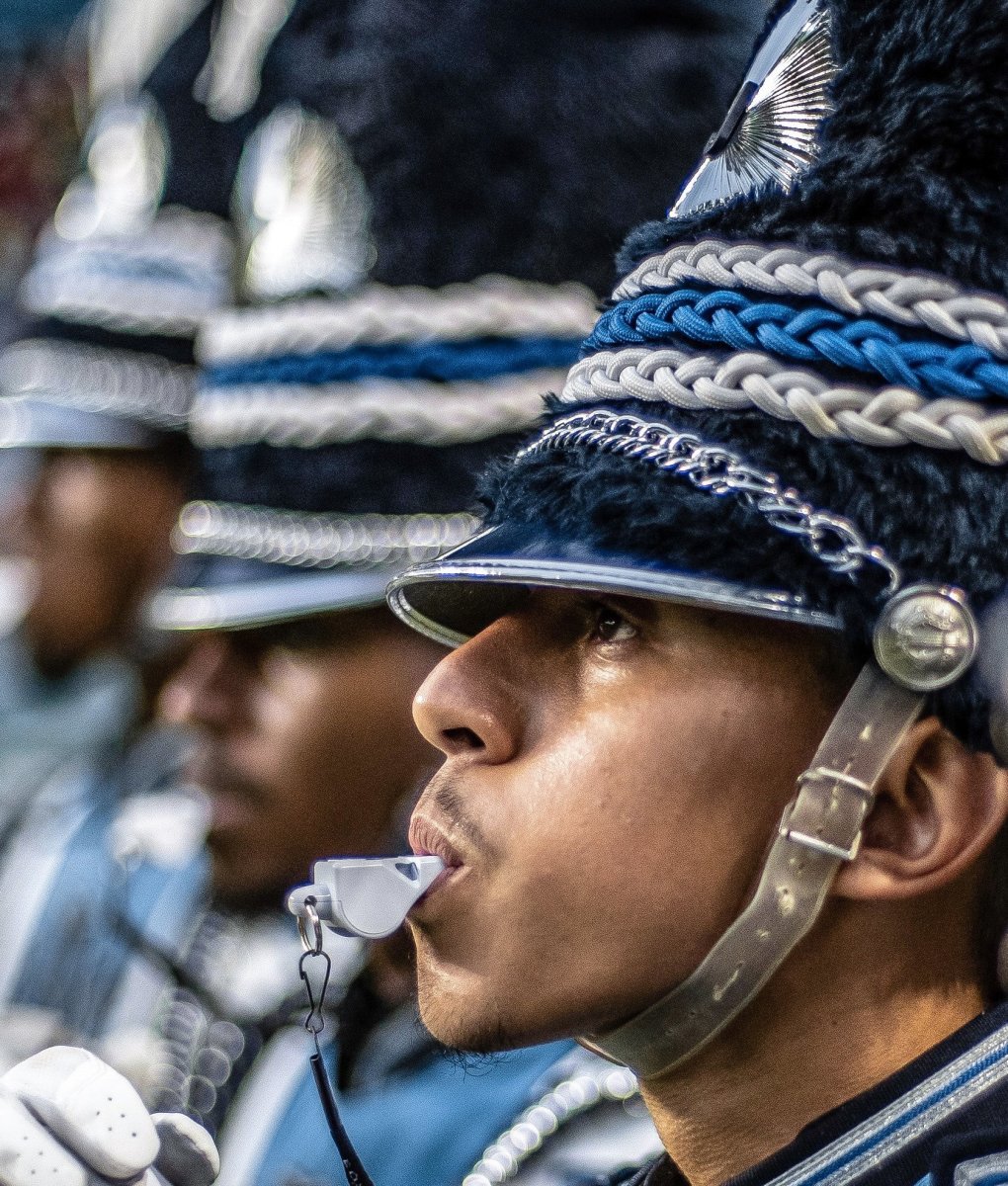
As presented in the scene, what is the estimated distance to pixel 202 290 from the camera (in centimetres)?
400

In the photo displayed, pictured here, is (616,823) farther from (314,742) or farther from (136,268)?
(136,268)

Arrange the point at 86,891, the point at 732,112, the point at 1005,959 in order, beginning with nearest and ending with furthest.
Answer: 1. the point at 1005,959
2. the point at 732,112
3. the point at 86,891

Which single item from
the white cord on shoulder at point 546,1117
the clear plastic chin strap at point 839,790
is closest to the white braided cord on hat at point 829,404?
the clear plastic chin strap at point 839,790

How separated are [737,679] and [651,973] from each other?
24cm

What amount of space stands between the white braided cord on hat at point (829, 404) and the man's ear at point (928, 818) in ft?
0.74

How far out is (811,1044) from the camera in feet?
4.71

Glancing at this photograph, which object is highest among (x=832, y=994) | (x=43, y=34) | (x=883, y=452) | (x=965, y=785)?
(x=43, y=34)

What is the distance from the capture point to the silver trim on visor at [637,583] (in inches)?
52.7

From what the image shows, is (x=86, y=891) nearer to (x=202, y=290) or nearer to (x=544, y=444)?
(x=202, y=290)

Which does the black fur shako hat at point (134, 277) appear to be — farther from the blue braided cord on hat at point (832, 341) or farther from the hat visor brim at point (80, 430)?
the blue braided cord on hat at point (832, 341)

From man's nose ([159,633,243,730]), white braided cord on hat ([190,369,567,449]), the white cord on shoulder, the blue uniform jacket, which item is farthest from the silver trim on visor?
man's nose ([159,633,243,730])

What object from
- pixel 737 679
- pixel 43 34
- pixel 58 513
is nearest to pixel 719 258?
pixel 737 679

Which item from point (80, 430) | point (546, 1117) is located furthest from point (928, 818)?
point (80, 430)

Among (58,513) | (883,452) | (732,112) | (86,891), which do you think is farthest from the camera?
(58,513)
